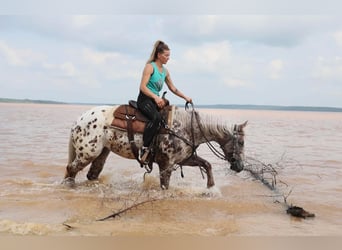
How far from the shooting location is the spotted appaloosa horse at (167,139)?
4488 mm

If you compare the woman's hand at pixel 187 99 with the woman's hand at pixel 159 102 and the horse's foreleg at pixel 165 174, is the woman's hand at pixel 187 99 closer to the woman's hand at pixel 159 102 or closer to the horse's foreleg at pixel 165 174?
the woman's hand at pixel 159 102

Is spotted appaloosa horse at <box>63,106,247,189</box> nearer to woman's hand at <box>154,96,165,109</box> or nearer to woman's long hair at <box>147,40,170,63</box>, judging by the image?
woman's hand at <box>154,96,165,109</box>

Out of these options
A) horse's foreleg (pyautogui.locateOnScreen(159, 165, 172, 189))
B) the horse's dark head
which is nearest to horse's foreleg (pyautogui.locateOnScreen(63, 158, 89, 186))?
horse's foreleg (pyautogui.locateOnScreen(159, 165, 172, 189))

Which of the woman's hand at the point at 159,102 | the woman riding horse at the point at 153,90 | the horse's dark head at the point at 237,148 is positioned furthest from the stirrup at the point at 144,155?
the horse's dark head at the point at 237,148

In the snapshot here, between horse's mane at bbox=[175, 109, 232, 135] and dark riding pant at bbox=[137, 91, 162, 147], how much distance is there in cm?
36

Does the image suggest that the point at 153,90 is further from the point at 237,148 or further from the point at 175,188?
the point at 175,188

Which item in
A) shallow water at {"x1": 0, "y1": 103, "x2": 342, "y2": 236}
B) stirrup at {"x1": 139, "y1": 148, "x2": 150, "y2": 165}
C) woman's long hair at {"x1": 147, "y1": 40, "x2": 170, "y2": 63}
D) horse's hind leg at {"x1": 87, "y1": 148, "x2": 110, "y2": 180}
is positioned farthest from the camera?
horse's hind leg at {"x1": 87, "y1": 148, "x2": 110, "y2": 180}

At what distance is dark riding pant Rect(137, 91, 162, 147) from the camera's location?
14.1 ft

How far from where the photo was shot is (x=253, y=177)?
208 inches

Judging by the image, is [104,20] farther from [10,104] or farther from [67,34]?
[10,104]

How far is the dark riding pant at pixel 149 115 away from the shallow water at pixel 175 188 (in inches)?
24.1

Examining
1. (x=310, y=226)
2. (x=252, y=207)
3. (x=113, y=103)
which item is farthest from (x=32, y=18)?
(x=310, y=226)

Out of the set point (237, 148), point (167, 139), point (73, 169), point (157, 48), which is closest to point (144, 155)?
point (167, 139)

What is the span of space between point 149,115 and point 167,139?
32cm
